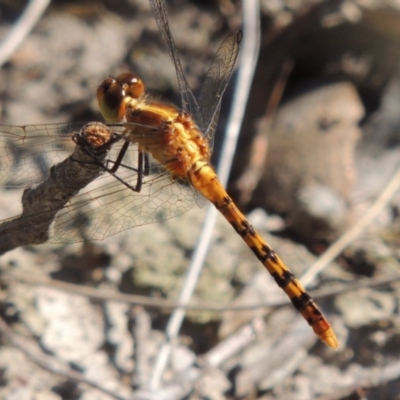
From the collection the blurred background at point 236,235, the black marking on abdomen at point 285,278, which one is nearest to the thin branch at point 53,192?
the blurred background at point 236,235

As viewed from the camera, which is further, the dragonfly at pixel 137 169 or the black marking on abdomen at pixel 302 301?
the black marking on abdomen at pixel 302 301

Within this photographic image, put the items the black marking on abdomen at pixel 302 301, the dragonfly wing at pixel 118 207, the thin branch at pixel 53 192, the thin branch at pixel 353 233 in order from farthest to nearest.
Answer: the thin branch at pixel 353 233 < the black marking on abdomen at pixel 302 301 < the dragonfly wing at pixel 118 207 < the thin branch at pixel 53 192

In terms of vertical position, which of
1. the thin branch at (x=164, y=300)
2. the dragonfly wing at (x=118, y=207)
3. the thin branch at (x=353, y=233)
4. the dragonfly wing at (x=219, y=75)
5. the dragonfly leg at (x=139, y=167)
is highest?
the dragonfly wing at (x=219, y=75)

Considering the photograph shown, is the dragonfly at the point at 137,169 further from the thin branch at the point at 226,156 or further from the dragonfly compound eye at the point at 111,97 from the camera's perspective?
the thin branch at the point at 226,156

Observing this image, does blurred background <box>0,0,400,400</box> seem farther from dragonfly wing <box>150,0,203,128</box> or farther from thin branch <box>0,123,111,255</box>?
thin branch <box>0,123,111,255</box>

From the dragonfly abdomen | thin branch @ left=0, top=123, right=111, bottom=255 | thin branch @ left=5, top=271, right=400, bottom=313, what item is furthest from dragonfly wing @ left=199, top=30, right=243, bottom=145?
thin branch @ left=0, top=123, right=111, bottom=255

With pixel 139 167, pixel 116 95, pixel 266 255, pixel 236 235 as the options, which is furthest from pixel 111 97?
pixel 236 235

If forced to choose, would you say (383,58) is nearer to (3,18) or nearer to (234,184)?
(234,184)

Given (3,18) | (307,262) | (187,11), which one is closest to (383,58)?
(187,11)

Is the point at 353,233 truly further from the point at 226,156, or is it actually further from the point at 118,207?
the point at 118,207
